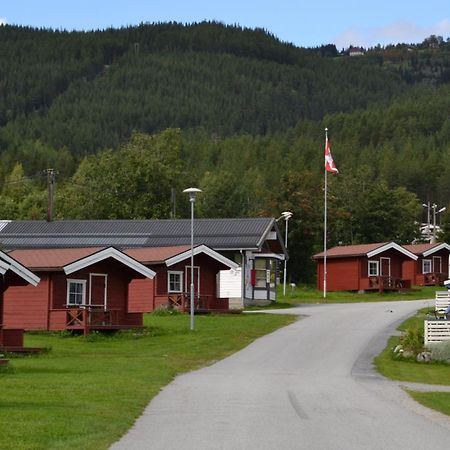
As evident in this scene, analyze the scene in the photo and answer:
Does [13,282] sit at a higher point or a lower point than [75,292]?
higher

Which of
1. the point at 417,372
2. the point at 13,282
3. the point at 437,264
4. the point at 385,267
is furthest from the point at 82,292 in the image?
the point at 437,264

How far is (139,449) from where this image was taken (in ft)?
47.8

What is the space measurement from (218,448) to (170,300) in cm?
3593

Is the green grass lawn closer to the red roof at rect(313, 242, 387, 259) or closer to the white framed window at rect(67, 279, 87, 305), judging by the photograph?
the white framed window at rect(67, 279, 87, 305)

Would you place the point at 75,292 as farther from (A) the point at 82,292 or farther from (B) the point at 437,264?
(B) the point at 437,264

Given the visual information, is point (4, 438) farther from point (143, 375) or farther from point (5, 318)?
point (5, 318)

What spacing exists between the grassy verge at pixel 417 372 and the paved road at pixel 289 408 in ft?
1.39

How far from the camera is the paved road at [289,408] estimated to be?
50.8ft

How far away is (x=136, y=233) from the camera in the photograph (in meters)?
62.0

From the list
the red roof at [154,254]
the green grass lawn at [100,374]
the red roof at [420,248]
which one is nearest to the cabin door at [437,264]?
the red roof at [420,248]

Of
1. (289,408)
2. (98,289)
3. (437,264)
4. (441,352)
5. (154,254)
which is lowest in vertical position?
(289,408)

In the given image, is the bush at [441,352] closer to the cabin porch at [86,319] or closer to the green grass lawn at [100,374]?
the green grass lawn at [100,374]

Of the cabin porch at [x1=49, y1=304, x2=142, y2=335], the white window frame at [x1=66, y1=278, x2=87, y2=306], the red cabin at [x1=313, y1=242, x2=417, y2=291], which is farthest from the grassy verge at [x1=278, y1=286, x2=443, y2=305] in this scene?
the cabin porch at [x1=49, y1=304, x2=142, y2=335]

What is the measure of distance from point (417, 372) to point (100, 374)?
30.7 ft
